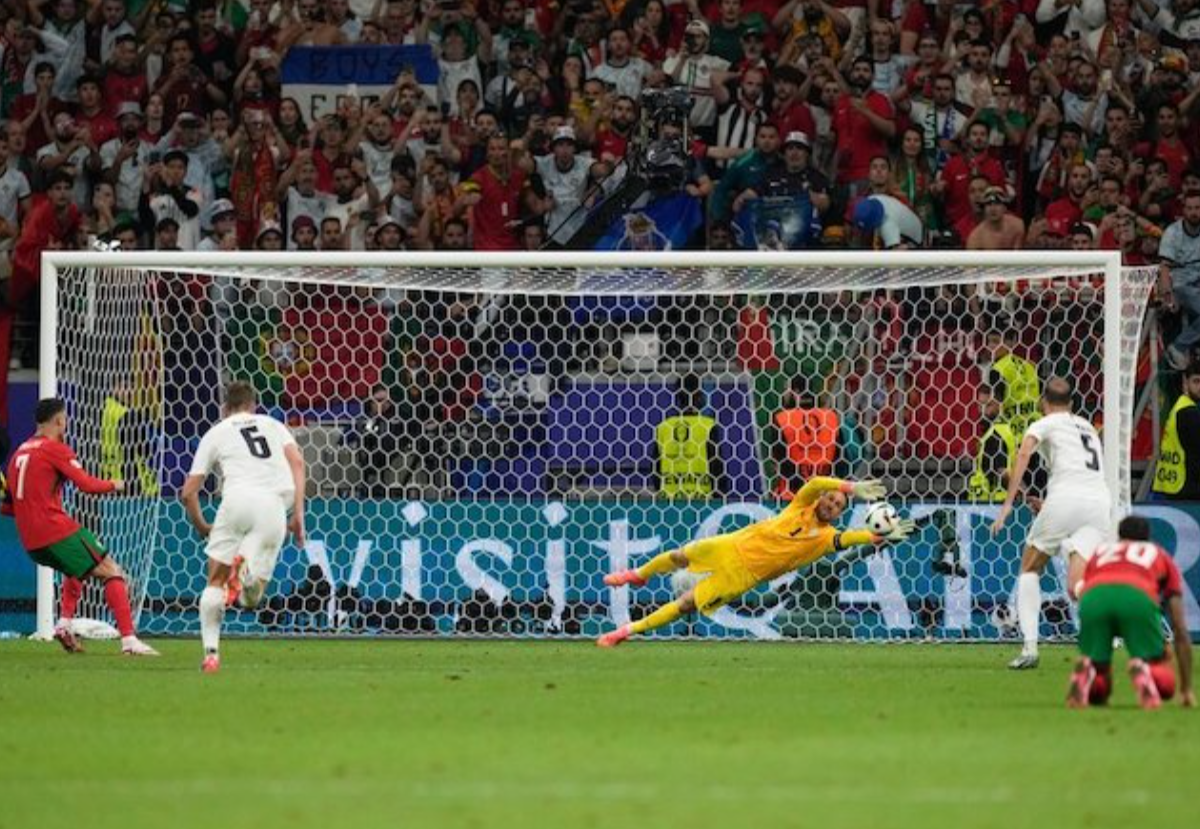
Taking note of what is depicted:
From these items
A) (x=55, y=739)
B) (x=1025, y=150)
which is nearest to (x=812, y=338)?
(x=1025, y=150)

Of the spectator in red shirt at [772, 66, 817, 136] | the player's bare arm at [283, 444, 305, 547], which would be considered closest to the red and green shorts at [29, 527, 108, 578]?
the player's bare arm at [283, 444, 305, 547]

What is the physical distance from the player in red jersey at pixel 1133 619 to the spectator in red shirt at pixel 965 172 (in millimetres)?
9763

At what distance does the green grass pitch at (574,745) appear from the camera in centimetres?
1059

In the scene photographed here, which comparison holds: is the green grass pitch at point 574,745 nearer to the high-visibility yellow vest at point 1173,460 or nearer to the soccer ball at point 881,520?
the soccer ball at point 881,520

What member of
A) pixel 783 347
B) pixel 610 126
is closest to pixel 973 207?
pixel 783 347

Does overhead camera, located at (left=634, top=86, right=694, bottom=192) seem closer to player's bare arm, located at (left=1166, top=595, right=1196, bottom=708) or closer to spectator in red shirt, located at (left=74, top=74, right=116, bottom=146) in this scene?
spectator in red shirt, located at (left=74, top=74, right=116, bottom=146)

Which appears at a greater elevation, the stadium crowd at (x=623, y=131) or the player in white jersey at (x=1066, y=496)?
the stadium crowd at (x=623, y=131)

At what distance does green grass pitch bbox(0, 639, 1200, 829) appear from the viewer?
10.6 meters

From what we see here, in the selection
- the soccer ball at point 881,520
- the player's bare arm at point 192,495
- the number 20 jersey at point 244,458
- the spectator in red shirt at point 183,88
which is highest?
the spectator in red shirt at point 183,88

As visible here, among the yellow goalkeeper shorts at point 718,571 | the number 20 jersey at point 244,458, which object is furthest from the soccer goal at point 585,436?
the number 20 jersey at point 244,458

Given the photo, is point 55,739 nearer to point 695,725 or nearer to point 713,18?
point 695,725

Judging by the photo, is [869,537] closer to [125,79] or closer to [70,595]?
[70,595]

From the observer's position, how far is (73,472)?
1906 cm

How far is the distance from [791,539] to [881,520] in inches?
30.0
